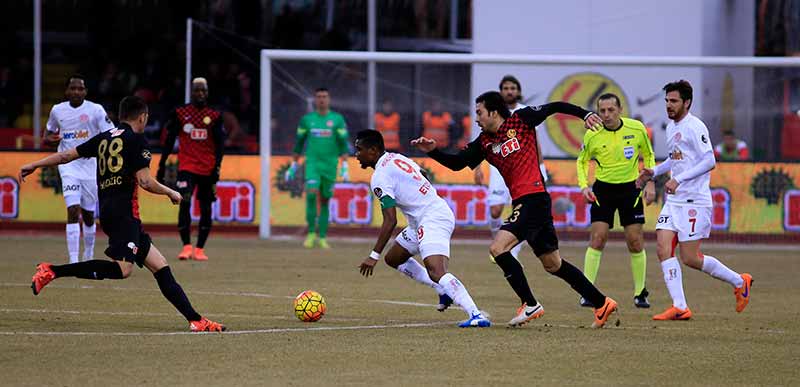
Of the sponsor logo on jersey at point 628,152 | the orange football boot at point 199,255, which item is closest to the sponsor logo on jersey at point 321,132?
the orange football boot at point 199,255

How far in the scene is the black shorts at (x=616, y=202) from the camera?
1347 centimetres

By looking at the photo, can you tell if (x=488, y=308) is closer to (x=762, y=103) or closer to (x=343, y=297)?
(x=343, y=297)

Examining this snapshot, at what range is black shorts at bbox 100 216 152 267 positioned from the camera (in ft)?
34.4

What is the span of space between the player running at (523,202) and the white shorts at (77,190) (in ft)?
21.1

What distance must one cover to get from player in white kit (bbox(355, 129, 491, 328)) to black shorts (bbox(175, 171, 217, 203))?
23.9 ft

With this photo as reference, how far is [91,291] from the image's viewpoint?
1377 centimetres

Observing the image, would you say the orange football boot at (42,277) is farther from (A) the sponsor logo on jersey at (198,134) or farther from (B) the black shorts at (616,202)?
(A) the sponsor logo on jersey at (198,134)

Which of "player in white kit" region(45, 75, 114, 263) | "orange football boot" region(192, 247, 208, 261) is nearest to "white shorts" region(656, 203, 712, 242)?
"player in white kit" region(45, 75, 114, 263)

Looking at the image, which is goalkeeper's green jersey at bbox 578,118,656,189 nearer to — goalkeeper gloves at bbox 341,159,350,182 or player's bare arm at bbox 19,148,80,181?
player's bare arm at bbox 19,148,80,181

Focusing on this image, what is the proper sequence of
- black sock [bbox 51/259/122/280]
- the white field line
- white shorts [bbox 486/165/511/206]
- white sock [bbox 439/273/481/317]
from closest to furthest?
the white field line < black sock [bbox 51/259/122/280] < white sock [bbox 439/273/481/317] < white shorts [bbox 486/165/511/206]

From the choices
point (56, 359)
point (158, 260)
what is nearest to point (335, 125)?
point (158, 260)

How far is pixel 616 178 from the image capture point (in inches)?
529

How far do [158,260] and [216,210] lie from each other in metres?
12.8

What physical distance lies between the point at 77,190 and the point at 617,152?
6.74 meters
